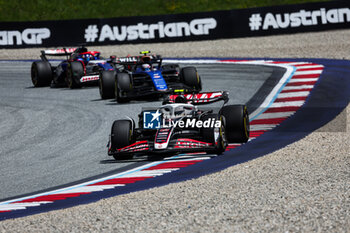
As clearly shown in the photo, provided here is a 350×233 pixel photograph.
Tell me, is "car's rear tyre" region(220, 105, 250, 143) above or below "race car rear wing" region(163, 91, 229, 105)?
below

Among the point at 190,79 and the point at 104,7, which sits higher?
the point at 104,7

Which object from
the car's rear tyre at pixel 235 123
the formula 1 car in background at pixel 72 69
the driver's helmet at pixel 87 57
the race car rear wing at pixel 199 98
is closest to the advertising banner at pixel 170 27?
the formula 1 car in background at pixel 72 69

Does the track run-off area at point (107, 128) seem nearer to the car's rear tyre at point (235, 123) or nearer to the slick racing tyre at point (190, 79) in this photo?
the car's rear tyre at point (235, 123)

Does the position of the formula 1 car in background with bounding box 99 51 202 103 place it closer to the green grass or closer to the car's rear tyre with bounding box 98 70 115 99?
the car's rear tyre with bounding box 98 70 115 99

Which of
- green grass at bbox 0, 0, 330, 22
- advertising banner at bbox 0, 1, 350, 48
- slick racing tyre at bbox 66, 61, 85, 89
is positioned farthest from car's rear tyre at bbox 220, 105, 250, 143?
green grass at bbox 0, 0, 330, 22

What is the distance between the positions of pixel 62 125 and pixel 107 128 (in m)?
1.46

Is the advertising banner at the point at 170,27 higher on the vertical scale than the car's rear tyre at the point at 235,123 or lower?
higher

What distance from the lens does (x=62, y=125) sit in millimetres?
16141

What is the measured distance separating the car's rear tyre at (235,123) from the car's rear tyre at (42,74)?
40.7 feet

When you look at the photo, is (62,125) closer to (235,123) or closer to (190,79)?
(190,79)

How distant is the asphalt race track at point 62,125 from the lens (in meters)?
11.4

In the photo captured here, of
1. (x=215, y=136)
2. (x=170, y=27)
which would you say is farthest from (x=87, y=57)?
(x=215, y=136)

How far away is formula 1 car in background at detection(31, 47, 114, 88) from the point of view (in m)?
22.4

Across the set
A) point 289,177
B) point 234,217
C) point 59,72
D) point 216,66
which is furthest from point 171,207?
point 216,66
